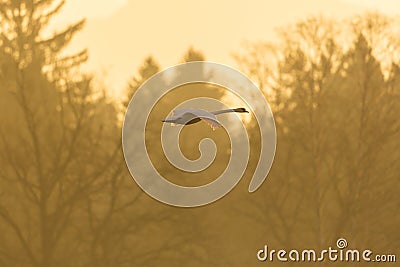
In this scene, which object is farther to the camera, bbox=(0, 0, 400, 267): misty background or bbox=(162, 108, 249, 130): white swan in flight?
bbox=(0, 0, 400, 267): misty background

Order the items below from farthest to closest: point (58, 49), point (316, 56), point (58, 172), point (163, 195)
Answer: point (316, 56) → point (58, 49) → point (163, 195) → point (58, 172)

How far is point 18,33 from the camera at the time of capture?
903 inches

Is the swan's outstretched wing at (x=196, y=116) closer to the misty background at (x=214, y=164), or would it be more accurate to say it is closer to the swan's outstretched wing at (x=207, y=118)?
the swan's outstretched wing at (x=207, y=118)

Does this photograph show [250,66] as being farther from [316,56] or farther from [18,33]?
[18,33]

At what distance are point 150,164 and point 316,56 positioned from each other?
25.7 feet

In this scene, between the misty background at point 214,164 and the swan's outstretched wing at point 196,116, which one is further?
the misty background at point 214,164

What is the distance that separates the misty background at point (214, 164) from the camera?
22.4m

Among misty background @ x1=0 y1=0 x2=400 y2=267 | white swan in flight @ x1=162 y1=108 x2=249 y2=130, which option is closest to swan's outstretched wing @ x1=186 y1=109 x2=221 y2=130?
white swan in flight @ x1=162 y1=108 x2=249 y2=130

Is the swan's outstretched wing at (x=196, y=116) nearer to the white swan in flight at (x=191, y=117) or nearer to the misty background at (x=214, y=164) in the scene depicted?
the white swan in flight at (x=191, y=117)

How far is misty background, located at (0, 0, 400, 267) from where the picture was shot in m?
22.4

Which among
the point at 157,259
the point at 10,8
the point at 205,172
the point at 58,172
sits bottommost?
the point at 157,259

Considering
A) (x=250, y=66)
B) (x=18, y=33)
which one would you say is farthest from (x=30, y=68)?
(x=250, y=66)

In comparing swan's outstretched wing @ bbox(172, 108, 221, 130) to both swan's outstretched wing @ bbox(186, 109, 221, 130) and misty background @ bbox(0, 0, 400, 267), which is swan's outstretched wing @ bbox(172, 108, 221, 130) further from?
misty background @ bbox(0, 0, 400, 267)

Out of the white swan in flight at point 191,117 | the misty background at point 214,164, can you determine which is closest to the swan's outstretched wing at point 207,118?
the white swan in flight at point 191,117
